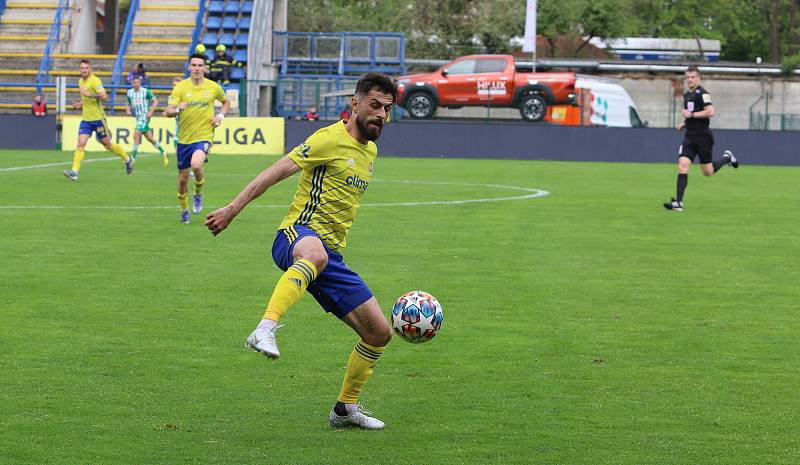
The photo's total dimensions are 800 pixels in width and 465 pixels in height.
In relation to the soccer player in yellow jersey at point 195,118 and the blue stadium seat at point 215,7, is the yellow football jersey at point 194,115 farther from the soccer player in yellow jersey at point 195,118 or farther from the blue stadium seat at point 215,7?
the blue stadium seat at point 215,7

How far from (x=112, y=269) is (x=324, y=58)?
39.5 meters

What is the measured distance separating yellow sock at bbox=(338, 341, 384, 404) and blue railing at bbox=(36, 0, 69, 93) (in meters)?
41.4

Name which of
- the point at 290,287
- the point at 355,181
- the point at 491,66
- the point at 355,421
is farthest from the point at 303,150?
the point at 491,66

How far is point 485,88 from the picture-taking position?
1761 inches

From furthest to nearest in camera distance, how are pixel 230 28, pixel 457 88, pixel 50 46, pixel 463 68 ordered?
pixel 230 28
pixel 50 46
pixel 463 68
pixel 457 88

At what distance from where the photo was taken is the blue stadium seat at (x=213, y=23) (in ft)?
172

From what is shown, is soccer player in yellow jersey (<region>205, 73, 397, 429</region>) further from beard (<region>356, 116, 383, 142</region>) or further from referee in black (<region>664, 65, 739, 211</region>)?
referee in black (<region>664, 65, 739, 211</region>)

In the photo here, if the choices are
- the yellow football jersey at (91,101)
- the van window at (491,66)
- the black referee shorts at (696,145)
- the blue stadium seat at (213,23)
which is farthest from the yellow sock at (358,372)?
the blue stadium seat at (213,23)

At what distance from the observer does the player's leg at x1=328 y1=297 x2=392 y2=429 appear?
726cm

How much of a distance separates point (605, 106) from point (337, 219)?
41.2 meters

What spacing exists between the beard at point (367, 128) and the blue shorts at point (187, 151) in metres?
11.5

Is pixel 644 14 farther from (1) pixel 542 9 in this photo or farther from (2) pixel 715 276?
(2) pixel 715 276

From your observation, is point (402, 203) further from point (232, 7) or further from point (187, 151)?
point (232, 7)

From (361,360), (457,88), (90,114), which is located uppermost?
(457,88)
